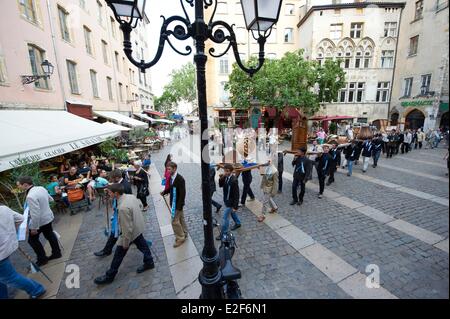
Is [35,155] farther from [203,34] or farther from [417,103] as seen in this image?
[417,103]

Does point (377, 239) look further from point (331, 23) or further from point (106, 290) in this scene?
point (331, 23)

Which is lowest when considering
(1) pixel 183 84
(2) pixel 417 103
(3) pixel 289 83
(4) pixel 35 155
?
(4) pixel 35 155

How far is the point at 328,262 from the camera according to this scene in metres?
3.93

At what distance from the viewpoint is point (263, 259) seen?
409cm

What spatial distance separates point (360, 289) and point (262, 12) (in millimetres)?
4413

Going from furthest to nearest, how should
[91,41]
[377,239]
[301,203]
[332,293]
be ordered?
[91,41], [301,203], [377,239], [332,293]

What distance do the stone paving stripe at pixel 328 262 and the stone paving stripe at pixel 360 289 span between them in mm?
95

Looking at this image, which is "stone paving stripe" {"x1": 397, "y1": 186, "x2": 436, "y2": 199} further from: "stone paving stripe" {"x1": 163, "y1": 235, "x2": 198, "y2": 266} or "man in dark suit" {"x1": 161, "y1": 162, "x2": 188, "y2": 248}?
"man in dark suit" {"x1": 161, "y1": 162, "x2": 188, "y2": 248}

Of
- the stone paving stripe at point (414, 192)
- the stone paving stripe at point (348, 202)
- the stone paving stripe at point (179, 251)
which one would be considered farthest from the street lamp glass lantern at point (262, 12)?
the stone paving stripe at point (414, 192)

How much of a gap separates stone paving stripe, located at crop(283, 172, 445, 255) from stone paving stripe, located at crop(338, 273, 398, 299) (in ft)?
4.82

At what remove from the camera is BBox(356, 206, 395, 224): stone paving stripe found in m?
5.34

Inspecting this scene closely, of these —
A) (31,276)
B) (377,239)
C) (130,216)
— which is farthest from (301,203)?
(31,276)

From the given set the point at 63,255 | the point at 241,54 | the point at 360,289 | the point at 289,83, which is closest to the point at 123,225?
the point at 63,255
